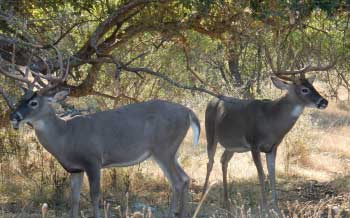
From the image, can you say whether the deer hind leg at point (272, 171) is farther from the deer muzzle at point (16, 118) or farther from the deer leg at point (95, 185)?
the deer muzzle at point (16, 118)

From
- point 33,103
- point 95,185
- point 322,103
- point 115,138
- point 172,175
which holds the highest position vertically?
point 322,103

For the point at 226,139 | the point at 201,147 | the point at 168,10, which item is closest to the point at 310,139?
the point at 201,147

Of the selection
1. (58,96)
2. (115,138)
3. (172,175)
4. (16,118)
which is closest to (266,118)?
(172,175)

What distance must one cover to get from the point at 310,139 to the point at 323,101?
392 centimetres

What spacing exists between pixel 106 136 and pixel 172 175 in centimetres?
86

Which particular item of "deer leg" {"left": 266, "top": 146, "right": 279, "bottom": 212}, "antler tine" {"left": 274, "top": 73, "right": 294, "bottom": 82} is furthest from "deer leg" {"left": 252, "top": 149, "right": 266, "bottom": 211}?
"antler tine" {"left": 274, "top": 73, "right": 294, "bottom": 82}

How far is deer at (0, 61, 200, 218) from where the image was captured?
8.37 metres

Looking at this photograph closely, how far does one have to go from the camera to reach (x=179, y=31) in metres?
10.4

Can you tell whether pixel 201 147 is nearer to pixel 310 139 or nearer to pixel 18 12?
pixel 310 139

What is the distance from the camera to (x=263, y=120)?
33.8ft

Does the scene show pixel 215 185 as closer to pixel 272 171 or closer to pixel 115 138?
pixel 272 171

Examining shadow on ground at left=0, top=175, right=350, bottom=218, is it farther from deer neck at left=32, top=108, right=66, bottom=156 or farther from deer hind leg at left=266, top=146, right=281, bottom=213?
deer neck at left=32, top=108, right=66, bottom=156

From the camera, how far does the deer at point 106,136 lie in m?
8.37

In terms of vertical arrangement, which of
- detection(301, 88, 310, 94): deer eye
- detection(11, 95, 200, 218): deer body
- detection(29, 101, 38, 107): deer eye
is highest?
detection(301, 88, 310, 94): deer eye
